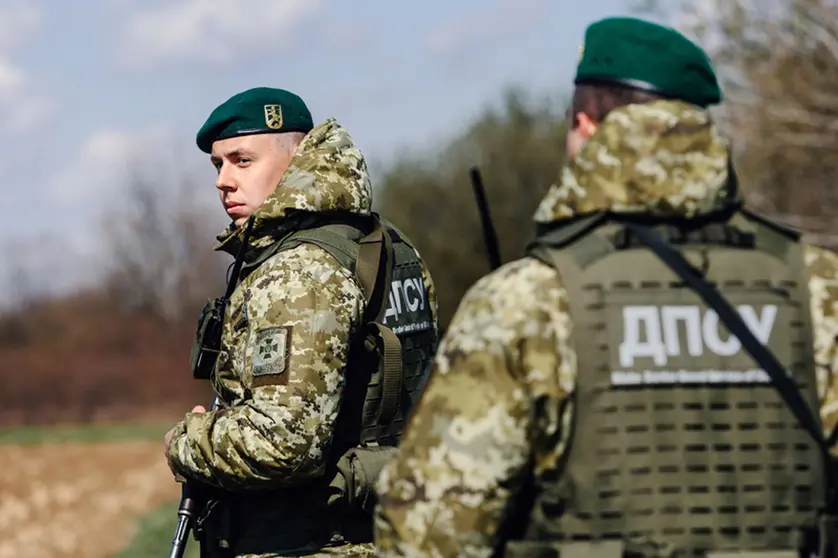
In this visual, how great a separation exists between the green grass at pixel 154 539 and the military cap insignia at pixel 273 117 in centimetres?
663

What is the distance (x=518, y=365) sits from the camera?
2676 millimetres

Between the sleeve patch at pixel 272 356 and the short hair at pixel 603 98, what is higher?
the short hair at pixel 603 98

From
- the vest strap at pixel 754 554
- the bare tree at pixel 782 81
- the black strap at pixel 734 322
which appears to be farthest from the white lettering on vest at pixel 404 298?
the bare tree at pixel 782 81

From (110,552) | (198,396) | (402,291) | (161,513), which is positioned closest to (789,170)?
(161,513)

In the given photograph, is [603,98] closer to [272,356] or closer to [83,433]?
[272,356]

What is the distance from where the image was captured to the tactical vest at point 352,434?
4.04 m

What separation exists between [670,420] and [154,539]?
10.5m

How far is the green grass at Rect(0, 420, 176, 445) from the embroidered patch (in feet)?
95.9

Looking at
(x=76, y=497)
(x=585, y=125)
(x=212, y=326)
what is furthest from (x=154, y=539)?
(x=585, y=125)

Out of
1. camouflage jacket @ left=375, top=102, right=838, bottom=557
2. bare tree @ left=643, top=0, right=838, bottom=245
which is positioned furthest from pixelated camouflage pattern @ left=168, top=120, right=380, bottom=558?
bare tree @ left=643, top=0, right=838, bottom=245

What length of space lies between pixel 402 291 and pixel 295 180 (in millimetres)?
478

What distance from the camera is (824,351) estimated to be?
282 centimetres

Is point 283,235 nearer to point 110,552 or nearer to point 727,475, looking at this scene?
point 727,475

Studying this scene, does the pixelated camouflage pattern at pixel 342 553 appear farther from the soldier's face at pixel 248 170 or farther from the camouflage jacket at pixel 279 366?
the soldier's face at pixel 248 170
